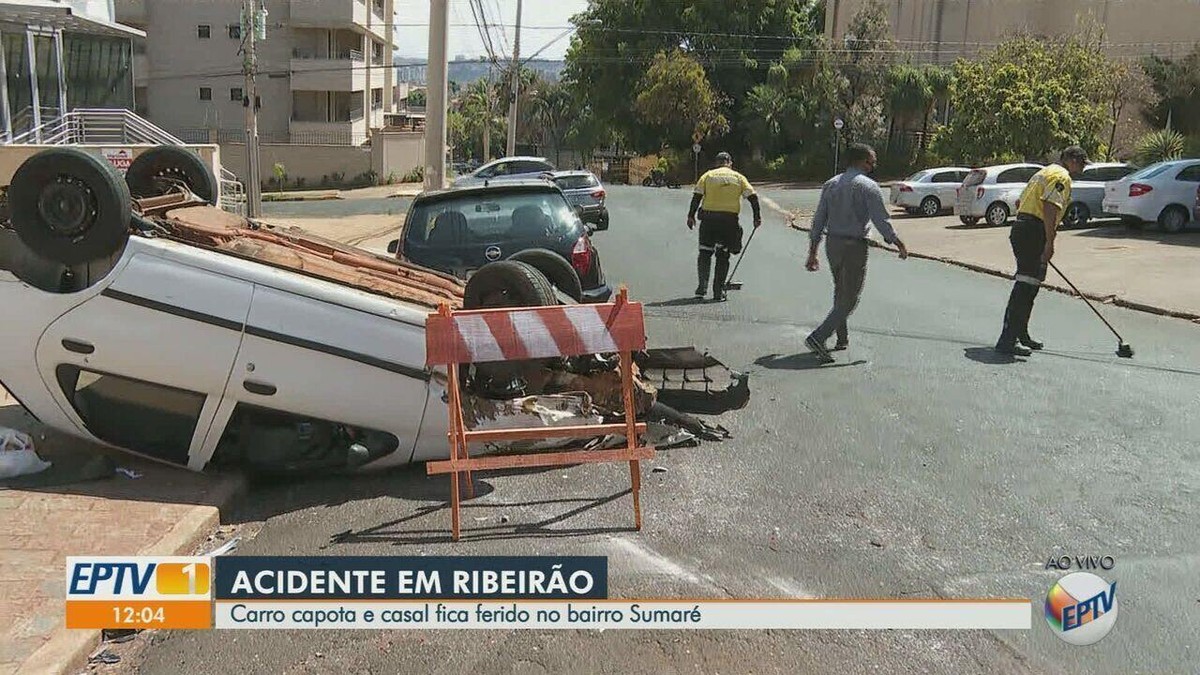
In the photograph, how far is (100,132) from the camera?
101ft

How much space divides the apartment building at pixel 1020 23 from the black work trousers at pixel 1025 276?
42.2m

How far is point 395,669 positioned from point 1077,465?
4.23 m

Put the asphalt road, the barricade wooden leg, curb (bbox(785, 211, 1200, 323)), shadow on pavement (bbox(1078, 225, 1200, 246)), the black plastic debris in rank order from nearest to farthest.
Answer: the asphalt road < the barricade wooden leg < the black plastic debris < curb (bbox(785, 211, 1200, 323)) < shadow on pavement (bbox(1078, 225, 1200, 246))

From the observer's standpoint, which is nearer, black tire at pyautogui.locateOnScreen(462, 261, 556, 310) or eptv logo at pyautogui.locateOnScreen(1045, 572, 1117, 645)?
eptv logo at pyautogui.locateOnScreen(1045, 572, 1117, 645)

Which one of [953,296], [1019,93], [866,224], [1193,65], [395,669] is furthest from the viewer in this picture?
[1193,65]

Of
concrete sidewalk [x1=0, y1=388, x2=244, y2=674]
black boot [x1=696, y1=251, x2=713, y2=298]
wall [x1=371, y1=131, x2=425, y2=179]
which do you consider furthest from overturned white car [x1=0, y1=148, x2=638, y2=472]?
wall [x1=371, y1=131, x2=425, y2=179]

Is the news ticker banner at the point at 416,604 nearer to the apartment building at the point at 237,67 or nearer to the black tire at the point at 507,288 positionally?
the black tire at the point at 507,288

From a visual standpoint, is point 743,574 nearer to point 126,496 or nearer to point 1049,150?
point 126,496

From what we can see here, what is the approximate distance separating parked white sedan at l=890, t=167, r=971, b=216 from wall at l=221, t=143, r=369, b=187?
3599cm

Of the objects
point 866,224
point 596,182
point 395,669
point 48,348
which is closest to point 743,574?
point 395,669

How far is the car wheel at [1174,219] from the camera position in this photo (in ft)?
68.9

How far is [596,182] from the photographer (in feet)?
80.8

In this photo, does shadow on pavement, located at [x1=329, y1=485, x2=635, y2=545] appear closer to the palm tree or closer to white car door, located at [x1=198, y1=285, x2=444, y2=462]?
white car door, located at [x1=198, y1=285, x2=444, y2=462]

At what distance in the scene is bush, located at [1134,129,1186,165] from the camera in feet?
97.1
